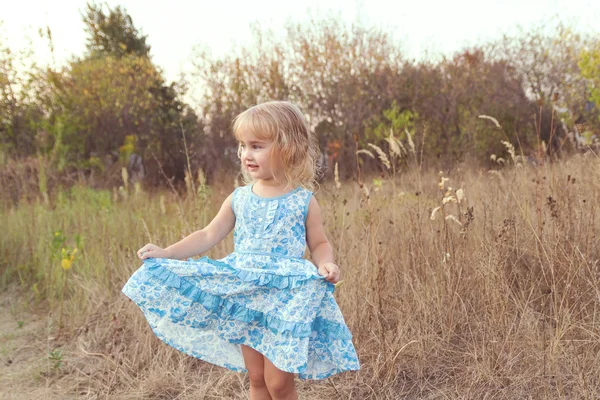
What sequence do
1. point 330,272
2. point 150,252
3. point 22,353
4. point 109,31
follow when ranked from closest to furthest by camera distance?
point 330,272 → point 150,252 → point 22,353 → point 109,31

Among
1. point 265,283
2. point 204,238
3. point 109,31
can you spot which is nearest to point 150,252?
point 204,238

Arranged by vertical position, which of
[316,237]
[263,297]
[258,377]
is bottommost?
[258,377]

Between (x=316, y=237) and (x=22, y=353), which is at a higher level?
(x=316, y=237)

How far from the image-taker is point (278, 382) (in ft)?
6.43

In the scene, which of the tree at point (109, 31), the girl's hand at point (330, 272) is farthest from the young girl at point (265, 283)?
the tree at point (109, 31)

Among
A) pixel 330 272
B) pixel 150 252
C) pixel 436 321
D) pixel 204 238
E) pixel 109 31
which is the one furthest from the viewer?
pixel 109 31

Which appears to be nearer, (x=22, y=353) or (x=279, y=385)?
(x=279, y=385)

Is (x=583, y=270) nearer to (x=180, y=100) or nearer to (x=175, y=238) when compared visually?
(x=175, y=238)

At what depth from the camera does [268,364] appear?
1.99 m

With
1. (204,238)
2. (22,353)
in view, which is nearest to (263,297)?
(204,238)

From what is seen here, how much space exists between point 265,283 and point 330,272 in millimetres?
221

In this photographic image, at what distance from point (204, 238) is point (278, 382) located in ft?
1.90

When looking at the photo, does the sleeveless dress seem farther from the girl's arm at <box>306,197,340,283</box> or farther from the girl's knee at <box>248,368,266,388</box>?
the girl's knee at <box>248,368,266,388</box>

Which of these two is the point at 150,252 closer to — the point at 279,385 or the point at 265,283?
the point at 265,283
